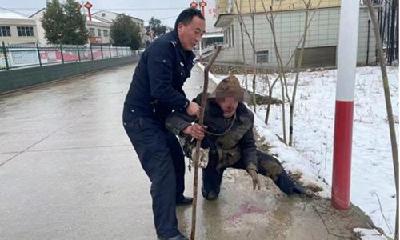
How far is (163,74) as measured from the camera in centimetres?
281

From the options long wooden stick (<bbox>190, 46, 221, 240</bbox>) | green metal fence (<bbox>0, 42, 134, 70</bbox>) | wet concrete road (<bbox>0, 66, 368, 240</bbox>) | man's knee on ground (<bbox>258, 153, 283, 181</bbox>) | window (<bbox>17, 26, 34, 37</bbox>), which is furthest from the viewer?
window (<bbox>17, 26, 34, 37</bbox>)

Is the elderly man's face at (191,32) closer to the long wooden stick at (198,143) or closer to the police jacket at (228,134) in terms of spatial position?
the long wooden stick at (198,143)

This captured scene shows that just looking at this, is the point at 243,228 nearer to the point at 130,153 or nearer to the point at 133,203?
the point at 133,203

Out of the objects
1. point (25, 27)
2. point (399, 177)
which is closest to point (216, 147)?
point (399, 177)

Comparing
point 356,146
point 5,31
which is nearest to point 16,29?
point 5,31

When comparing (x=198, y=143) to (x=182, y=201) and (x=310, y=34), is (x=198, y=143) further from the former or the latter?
(x=310, y=34)

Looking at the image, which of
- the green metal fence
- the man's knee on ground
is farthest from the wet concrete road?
the green metal fence

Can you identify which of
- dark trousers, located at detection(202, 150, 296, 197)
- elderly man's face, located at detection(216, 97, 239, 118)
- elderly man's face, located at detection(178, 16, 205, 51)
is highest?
elderly man's face, located at detection(178, 16, 205, 51)

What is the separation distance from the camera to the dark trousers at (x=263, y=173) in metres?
3.54

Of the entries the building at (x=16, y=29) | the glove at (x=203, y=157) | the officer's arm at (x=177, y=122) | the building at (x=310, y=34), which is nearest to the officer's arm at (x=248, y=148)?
the glove at (x=203, y=157)

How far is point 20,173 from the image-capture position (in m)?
5.01

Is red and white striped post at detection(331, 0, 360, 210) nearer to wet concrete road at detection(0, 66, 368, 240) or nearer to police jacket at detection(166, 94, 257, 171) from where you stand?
wet concrete road at detection(0, 66, 368, 240)

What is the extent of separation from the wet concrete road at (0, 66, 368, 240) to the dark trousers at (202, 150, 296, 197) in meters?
0.11

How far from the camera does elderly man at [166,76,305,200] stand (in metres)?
Result: 3.22
